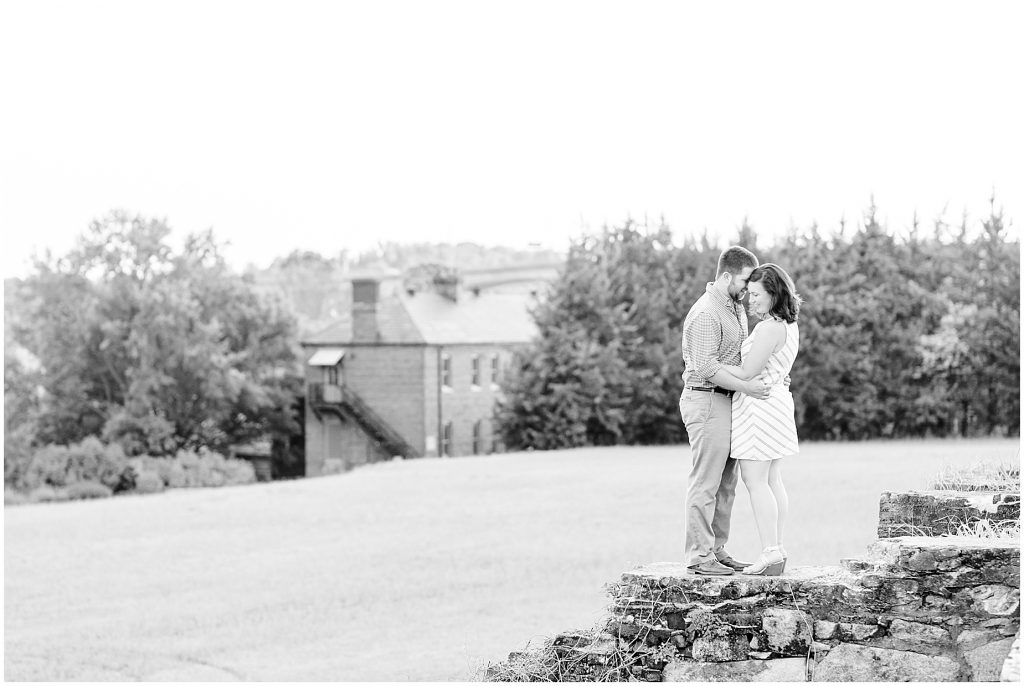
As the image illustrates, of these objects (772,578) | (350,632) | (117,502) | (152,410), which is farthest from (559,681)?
(152,410)

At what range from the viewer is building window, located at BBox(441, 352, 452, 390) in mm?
47281

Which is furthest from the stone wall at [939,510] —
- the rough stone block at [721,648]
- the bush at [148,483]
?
the bush at [148,483]

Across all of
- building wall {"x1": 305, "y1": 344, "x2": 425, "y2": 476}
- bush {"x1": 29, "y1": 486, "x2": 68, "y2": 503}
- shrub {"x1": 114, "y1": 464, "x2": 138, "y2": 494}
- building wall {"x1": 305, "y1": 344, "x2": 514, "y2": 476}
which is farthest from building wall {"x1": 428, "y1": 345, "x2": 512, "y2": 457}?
bush {"x1": 29, "y1": 486, "x2": 68, "y2": 503}

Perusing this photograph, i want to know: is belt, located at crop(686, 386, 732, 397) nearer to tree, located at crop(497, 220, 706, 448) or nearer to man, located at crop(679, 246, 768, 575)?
man, located at crop(679, 246, 768, 575)

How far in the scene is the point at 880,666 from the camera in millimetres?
7039

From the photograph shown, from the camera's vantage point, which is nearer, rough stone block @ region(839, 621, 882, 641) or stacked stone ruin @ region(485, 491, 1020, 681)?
stacked stone ruin @ region(485, 491, 1020, 681)

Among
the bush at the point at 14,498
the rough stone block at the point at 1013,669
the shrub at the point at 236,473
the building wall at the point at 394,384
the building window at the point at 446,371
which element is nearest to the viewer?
the rough stone block at the point at 1013,669

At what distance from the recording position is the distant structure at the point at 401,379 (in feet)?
154

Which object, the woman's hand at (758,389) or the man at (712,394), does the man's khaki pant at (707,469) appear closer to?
the man at (712,394)

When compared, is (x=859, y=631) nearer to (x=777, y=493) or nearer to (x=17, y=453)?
(x=777, y=493)

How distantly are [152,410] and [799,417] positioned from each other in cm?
2630

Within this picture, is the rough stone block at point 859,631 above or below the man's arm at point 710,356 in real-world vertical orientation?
below

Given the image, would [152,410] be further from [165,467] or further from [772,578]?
[772,578]

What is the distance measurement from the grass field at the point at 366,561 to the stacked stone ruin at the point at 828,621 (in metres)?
1.70
